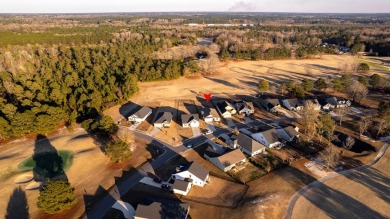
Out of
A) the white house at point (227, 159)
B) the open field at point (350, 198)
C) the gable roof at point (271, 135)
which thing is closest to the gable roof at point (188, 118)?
the white house at point (227, 159)

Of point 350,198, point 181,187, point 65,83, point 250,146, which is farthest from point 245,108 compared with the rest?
point 65,83

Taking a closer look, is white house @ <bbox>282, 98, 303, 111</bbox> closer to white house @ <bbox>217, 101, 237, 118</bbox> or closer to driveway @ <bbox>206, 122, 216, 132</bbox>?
white house @ <bbox>217, 101, 237, 118</bbox>

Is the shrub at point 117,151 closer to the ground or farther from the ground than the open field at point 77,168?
farther from the ground

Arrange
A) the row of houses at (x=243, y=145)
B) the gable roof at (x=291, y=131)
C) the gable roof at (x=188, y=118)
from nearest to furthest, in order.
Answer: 1. the row of houses at (x=243, y=145)
2. the gable roof at (x=291, y=131)
3. the gable roof at (x=188, y=118)

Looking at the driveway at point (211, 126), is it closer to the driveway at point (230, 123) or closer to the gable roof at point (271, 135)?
the driveway at point (230, 123)

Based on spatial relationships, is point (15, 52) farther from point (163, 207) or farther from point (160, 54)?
point (163, 207)

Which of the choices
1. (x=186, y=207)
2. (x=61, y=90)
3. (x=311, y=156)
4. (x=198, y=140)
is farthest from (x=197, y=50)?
(x=186, y=207)

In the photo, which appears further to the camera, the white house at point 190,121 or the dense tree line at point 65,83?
the white house at point 190,121
